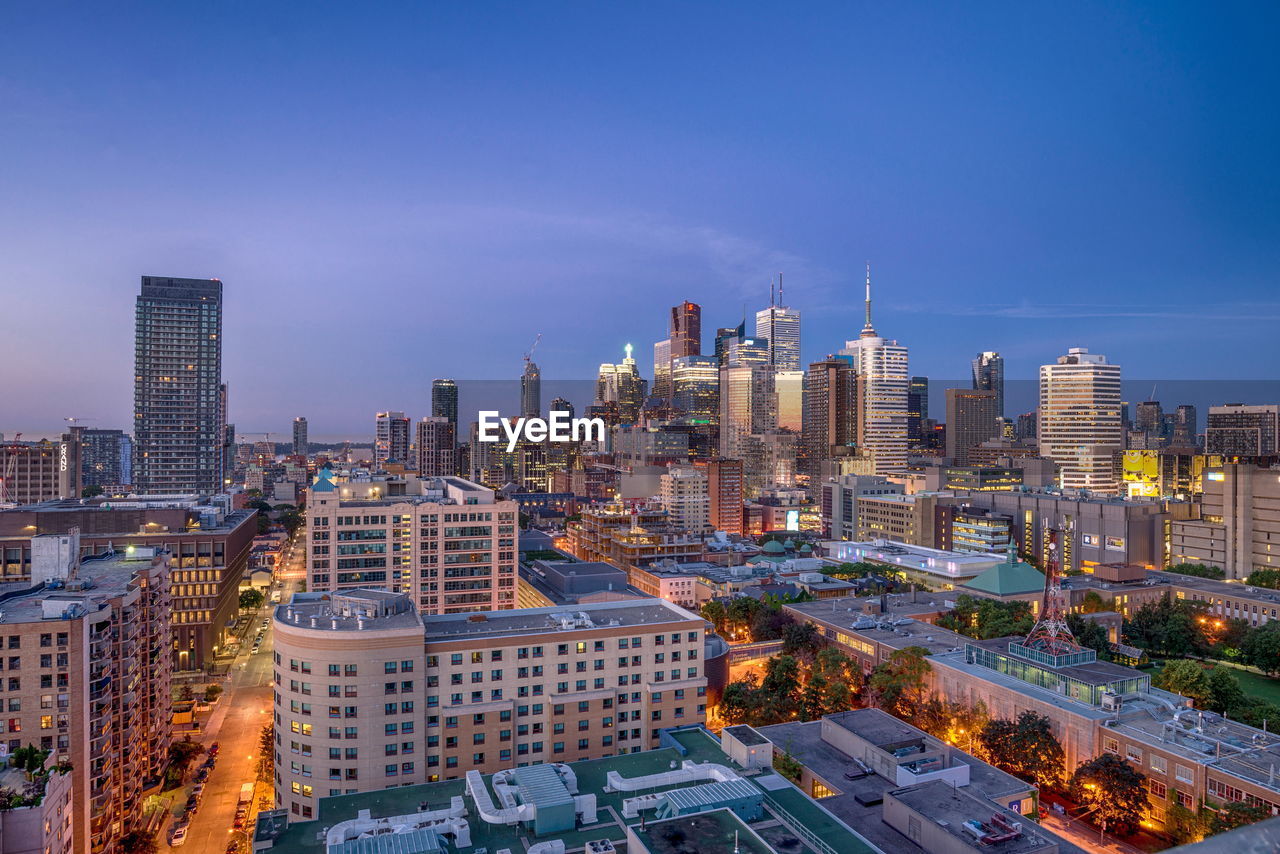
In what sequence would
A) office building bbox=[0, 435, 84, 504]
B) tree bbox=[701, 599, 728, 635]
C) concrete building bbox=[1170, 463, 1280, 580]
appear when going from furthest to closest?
1. office building bbox=[0, 435, 84, 504]
2. concrete building bbox=[1170, 463, 1280, 580]
3. tree bbox=[701, 599, 728, 635]

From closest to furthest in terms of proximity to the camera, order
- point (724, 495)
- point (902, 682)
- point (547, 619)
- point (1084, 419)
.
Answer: point (547, 619)
point (902, 682)
point (724, 495)
point (1084, 419)

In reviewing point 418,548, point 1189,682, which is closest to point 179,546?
point 418,548

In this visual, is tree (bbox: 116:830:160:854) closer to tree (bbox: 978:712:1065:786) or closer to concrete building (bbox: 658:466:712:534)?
tree (bbox: 978:712:1065:786)

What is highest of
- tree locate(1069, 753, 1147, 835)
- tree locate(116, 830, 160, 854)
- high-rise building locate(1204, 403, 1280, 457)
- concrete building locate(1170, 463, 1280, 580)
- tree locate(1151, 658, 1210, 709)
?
high-rise building locate(1204, 403, 1280, 457)

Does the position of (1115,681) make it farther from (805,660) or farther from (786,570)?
Answer: (786,570)

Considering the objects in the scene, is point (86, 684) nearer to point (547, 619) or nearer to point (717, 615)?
point (547, 619)

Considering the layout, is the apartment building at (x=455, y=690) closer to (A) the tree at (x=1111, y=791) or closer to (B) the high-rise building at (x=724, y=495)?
(A) the tree at (x=1111, y=791)

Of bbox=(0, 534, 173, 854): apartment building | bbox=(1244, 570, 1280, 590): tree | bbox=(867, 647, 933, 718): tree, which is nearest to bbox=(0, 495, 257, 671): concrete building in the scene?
bbox=(0, 534, 173, 854): apartment building
